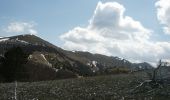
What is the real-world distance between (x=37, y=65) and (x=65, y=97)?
160 m

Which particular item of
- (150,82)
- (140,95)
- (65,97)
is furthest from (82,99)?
(150,82)

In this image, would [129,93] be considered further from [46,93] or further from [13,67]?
[13,67]

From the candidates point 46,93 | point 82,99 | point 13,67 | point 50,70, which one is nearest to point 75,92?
point 46,93

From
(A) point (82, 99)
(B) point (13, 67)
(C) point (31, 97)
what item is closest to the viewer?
(A) point (82, 99)

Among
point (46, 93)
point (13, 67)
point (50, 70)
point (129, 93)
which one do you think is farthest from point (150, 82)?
point (50, 70)

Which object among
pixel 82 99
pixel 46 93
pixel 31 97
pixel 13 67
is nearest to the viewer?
pixel 82 99

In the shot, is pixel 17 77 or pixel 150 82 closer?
pixel 150 82

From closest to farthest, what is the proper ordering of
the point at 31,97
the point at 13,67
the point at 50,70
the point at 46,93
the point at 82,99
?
the point at 82,99 → the point at 31,97 → the point at 46,93 → the point at 13,67 → the point at 50,70

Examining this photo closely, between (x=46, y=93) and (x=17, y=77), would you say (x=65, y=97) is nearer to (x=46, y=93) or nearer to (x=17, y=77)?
(x=46, y=93)

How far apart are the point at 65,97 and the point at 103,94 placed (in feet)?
9.01

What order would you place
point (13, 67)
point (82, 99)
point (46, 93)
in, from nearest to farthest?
point (82, 99), point (46, 93), point (13, 67)

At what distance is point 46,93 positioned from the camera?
3275 cm

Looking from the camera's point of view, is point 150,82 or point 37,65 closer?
point 150,82

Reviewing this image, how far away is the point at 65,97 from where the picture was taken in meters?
29.5
